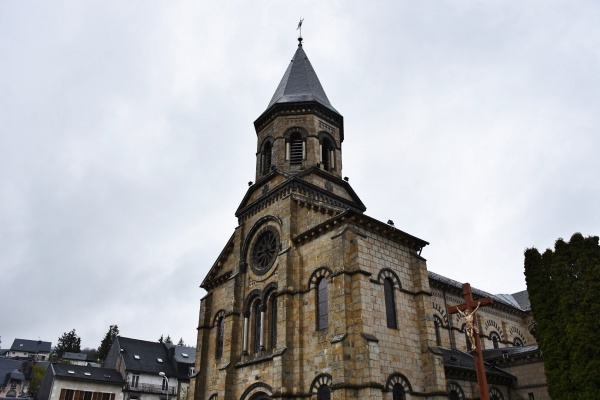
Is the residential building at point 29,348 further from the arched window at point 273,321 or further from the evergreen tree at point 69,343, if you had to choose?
the arched window at point 273,321

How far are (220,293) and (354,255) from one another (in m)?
11.4

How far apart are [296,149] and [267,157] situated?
213 cm

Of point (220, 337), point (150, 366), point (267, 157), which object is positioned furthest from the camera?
point (150, 366)

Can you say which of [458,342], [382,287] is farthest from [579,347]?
[458,342]

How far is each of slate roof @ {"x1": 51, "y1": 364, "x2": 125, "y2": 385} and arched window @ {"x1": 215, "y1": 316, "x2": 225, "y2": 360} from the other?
21.0 metres

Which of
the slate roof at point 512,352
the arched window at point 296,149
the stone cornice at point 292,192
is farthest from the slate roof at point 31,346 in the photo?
the slate roof at point 512,352

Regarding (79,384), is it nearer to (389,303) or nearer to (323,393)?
(323,393)

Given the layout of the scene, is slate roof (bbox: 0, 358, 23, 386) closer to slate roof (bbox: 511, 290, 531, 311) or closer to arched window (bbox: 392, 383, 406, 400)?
arched window (bbox: 392, 383, 406, 400)

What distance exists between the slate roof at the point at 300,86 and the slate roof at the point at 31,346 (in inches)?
3988

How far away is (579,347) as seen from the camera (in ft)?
57.9

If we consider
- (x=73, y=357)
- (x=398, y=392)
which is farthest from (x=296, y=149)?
(x=73, y=357)

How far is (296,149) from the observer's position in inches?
1071

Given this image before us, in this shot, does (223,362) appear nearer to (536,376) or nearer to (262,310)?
(262,310)

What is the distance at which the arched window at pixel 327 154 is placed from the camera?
27500mm
